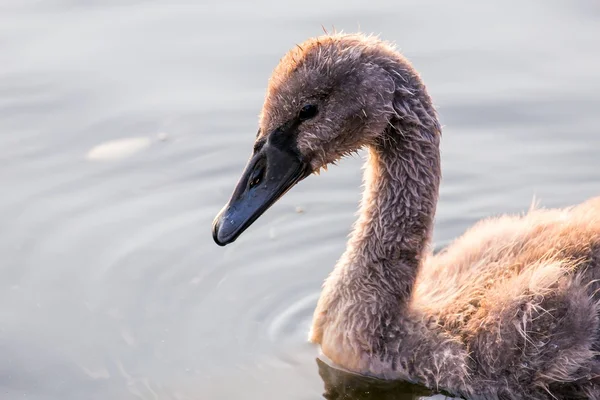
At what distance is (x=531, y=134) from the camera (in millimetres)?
9734

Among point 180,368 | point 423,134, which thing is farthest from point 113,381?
point 423,134

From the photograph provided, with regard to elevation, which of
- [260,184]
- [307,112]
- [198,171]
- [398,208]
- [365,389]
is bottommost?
[365,389]

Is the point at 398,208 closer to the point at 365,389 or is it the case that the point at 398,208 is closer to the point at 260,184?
the point at 260,184

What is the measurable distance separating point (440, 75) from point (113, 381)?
13.9 feet

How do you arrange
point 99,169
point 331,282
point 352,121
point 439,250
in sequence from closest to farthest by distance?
point 352,121
point 331,282
point 439,250
point 99,169

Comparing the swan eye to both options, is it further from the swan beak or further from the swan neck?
the swan neck

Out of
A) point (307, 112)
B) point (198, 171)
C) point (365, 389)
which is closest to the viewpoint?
point (307, 112)

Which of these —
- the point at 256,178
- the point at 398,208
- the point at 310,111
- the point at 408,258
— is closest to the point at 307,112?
the point at 310,111

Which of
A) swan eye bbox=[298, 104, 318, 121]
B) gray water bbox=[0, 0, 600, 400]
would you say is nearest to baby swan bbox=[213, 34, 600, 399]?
swan eye bbox=[298, 104, 318, 121]

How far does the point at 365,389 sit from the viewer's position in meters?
7.41

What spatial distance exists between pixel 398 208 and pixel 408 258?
1.06 feet

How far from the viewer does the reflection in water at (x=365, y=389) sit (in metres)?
7.33

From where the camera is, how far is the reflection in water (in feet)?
24.0

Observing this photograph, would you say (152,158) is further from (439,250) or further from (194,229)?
(439,250)
